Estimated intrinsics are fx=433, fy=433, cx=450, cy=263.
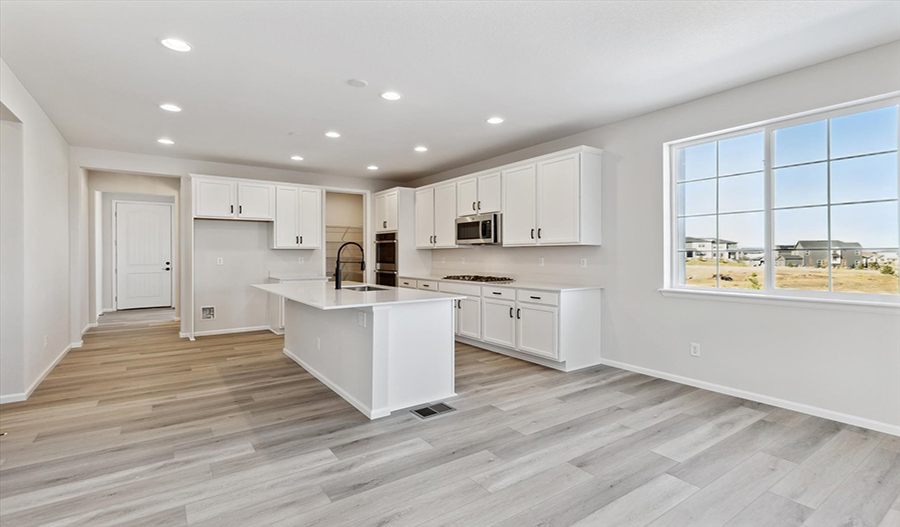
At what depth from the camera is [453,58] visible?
9.57 ft

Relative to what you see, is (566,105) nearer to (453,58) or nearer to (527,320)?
(453,58)

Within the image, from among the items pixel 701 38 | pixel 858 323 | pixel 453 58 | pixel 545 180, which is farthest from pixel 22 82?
pixel 858 323

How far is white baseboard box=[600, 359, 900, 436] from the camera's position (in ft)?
9.15

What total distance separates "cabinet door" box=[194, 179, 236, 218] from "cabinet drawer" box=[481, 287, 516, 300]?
3.69 metres

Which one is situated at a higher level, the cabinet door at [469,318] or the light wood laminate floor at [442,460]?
the cabinet door at [469,318]

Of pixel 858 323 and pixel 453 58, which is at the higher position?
pixel 453 58

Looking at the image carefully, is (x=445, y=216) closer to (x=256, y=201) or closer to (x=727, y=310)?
(x=256, y=201)

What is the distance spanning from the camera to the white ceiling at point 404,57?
2369 millimetres

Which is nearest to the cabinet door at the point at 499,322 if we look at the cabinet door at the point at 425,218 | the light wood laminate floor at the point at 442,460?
the light wood laminate floor at the point at 442,460

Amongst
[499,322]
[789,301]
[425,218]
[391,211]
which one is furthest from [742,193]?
[391,211]

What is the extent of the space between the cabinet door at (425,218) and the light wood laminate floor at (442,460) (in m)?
3.25

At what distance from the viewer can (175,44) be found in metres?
2.70

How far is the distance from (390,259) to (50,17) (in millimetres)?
5002

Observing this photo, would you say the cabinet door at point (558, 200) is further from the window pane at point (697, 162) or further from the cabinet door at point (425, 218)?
the cabinet door at point (425, 218)
